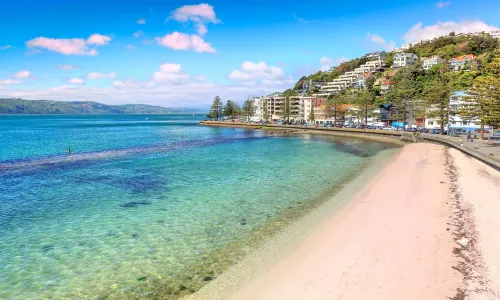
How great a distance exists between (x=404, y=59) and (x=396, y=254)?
15327 centimetres

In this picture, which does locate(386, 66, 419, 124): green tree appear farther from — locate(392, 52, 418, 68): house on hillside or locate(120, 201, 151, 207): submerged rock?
locate(120, 201, 151, 207): submerged rock

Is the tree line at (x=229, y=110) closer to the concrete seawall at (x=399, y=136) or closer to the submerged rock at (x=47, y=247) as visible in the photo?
the concrete seawall at (x=399, y=136)

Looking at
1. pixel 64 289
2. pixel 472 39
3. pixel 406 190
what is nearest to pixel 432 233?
pixel 406 190

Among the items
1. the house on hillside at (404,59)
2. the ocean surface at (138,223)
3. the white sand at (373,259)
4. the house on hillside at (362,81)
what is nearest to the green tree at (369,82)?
the house on hillside at (362,81)

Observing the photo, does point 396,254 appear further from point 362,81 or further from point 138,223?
point 362,81

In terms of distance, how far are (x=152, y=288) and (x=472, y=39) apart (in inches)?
6810

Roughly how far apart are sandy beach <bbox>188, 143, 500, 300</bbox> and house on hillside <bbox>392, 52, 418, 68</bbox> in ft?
464

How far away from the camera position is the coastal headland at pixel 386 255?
873 centimetres

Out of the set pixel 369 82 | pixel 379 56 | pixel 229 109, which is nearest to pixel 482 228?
pixel 369 82

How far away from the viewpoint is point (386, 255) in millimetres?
10797

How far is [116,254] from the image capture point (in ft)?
39.3

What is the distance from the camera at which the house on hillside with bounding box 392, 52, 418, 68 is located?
141m

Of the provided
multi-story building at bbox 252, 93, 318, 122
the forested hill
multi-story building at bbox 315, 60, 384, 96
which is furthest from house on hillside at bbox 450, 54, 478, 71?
multi-story building at bbox 252, 93, 318, 122

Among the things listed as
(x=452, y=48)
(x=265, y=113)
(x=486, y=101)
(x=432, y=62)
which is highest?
(x=452, y=48)
